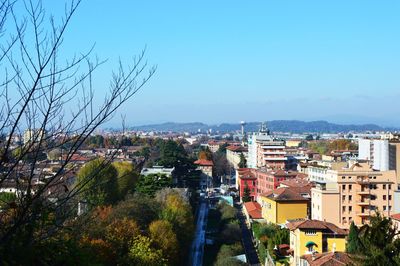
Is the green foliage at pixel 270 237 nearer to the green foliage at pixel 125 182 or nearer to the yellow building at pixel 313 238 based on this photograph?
the yellow building at pixel 313 238

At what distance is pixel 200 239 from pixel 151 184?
339cm

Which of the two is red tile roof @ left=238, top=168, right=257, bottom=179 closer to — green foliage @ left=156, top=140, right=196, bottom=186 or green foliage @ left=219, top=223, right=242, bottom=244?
green foliage @ left=156, top=140, right=196, bottom=186

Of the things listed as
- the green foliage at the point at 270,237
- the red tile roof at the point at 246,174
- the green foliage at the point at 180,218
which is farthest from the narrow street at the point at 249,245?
the red tile roof at the point at 246,174

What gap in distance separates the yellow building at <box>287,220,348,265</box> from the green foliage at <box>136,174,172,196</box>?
9043 mm

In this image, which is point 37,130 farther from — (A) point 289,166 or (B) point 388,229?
(A) point 289,166

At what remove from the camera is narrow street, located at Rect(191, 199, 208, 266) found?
62.8 ft

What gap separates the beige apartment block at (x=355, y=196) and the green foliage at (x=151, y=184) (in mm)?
6976

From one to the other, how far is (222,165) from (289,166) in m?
13.5

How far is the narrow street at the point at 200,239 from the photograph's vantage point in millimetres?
19141

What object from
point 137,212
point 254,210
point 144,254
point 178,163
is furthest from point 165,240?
point 178,163

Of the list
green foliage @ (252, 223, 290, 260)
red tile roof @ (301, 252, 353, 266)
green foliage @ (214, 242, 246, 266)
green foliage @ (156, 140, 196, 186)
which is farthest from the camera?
green foliage @ (156, 140, 196, 186)

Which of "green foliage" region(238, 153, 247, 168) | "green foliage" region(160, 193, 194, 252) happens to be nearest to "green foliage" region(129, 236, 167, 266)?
"green foliage" region(160, 193, 194, 252)

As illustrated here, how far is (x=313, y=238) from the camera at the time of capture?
15.9m

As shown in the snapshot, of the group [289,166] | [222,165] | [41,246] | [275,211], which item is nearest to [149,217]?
[275,211]
